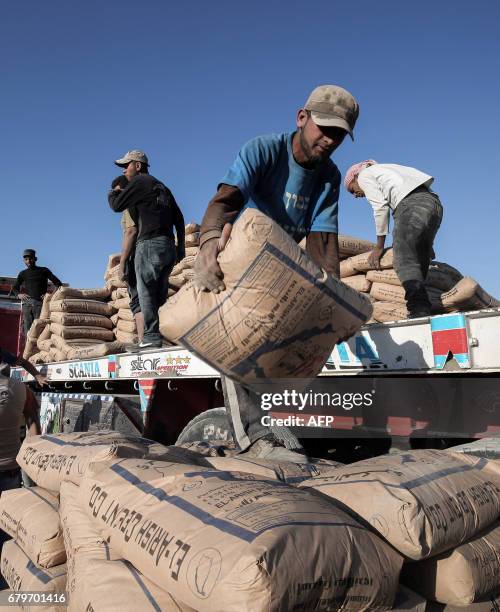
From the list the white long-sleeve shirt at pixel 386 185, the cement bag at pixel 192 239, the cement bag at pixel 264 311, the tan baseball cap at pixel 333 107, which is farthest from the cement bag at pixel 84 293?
the tan baseball cap at pixel 333 107

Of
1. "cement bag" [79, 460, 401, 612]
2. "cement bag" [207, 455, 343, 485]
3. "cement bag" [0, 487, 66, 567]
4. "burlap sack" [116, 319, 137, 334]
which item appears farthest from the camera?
"burlap sack" [116, 319, 137, 334]

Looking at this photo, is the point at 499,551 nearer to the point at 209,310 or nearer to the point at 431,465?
the point at 431,465

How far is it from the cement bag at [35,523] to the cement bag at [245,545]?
669 millimetres

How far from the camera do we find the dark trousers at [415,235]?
12.2ft

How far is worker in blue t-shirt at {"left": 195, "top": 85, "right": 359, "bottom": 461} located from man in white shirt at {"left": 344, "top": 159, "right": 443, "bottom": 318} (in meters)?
0.93

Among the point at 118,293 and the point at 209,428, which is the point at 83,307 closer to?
the point at 118,293

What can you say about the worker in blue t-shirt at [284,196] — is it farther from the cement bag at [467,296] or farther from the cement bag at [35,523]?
the cement bag at [467,296]

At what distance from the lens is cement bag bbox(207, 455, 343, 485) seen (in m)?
2.00

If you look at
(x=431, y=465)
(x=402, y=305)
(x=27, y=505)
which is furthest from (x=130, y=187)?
(x=431, y=465)

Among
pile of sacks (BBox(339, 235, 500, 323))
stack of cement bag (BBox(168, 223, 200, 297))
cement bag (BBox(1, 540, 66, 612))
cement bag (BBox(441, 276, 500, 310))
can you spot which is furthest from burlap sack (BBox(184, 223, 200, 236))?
cement bag (BBox(1, 540, 66, 612))

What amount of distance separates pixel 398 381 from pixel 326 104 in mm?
1323

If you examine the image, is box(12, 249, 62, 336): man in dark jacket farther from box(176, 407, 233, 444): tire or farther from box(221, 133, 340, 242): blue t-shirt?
box(221, 133, 340, 242): blue t-shirt

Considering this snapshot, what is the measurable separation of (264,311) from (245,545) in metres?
0.98

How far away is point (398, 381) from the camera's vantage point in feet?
8.96
